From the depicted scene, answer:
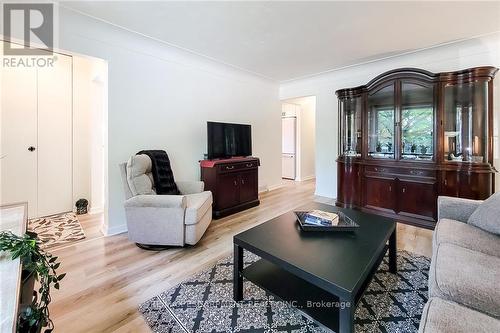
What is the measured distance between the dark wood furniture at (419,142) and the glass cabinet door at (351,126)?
2 centimetres

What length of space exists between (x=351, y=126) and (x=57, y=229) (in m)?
4.49

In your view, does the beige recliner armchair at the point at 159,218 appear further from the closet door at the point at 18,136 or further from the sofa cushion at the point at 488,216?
the sofa cushion at the point at 488,216

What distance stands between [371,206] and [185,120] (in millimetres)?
3097

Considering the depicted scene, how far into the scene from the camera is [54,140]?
11.5ft

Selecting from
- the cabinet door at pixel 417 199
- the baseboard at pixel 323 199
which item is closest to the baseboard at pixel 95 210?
the baseboard at pixel 323 199

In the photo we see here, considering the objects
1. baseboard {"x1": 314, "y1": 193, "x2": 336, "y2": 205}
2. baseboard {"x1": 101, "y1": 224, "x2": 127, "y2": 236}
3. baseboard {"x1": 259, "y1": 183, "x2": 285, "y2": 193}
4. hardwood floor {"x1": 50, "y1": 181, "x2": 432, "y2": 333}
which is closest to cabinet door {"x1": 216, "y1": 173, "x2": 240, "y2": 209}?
hardwood floor {"x1": 50, "y1": 181, "x2": 432, "y2": 333}

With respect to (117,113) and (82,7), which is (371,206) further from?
(82,7)

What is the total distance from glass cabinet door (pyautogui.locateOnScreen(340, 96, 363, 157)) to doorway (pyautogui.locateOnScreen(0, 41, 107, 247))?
3.54 meters

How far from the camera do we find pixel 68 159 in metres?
3.65

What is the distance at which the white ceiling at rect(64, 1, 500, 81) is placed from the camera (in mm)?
2275

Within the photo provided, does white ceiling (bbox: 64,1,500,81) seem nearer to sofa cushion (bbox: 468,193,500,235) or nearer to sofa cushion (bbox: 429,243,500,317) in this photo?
sofa cushion (bbox: 468,193,500,235)

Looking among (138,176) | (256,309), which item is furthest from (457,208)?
(138,176)

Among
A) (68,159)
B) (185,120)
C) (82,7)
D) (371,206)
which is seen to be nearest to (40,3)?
(82,7)

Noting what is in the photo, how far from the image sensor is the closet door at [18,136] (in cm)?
307
